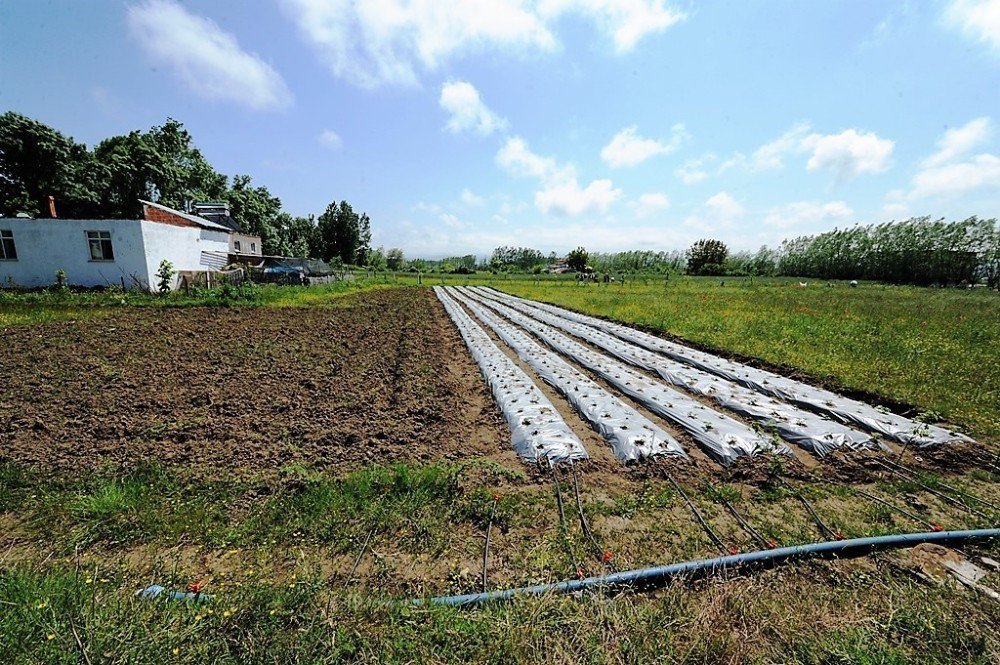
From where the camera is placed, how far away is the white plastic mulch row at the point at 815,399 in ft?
13.7

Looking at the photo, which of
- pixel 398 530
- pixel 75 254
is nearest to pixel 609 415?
pixel 398 530

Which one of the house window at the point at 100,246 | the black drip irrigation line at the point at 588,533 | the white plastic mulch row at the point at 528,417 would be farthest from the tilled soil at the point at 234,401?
the house window at the point at 100,246

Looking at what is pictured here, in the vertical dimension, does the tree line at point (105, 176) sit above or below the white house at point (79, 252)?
above

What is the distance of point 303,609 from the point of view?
6.69 ft

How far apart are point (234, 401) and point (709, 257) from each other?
241 feet

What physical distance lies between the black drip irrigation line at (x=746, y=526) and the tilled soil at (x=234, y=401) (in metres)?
1.89

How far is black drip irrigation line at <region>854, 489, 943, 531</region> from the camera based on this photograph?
283 centimetres

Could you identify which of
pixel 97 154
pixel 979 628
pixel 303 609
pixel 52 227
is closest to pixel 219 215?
pixel 97 154

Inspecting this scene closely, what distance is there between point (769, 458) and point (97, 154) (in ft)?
155

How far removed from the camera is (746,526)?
2.84m

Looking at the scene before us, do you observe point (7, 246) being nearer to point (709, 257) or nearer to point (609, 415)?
point (609, 415)

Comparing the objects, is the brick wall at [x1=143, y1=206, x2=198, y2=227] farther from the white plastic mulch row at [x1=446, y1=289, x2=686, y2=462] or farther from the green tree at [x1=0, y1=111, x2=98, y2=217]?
the white plastic mulch row at [x1=446, y1=289, x2=686, y2=462]

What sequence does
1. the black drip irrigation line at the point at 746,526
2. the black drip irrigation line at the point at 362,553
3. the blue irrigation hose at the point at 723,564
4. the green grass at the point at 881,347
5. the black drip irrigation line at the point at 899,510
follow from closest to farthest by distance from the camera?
1. the blue irrigation hose at the point at 723,564
2. the black drip irrigation line at the point at 362,553
3. the black drip irrigation line at the point at 746,526
4. the black drip irrigation line at the point at 899,510
5. the green grass at the point at 881,347

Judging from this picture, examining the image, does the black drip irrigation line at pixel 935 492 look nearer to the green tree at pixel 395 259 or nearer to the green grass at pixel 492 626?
the green grass at pixel 492 626
